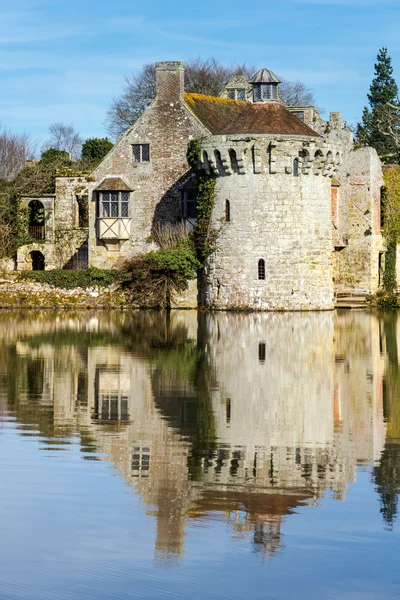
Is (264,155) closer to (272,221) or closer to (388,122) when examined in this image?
(272,221)

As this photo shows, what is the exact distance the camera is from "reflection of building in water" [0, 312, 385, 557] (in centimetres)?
1044

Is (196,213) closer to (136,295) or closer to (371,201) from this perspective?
(136,295)

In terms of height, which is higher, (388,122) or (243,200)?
(388,122)

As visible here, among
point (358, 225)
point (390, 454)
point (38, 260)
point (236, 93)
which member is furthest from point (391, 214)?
point (390, 454)

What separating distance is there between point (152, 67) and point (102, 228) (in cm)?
2724

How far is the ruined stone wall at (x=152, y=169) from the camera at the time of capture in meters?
45.4

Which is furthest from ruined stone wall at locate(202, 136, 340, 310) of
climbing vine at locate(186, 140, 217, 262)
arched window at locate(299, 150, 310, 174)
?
climbing vine at locate(186, 140, 217, 262)

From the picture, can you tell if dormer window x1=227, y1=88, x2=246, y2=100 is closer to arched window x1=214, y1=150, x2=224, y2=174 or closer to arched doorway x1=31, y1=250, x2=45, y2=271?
arched doorway x1=31, y1=250, x2=45, y2=271

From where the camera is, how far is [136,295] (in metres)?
44.5

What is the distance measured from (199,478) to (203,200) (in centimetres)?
3061

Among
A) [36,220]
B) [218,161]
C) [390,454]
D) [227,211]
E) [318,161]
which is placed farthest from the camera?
[36,220]

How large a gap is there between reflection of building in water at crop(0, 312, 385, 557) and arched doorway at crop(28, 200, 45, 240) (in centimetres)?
2117

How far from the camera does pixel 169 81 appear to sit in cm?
4544

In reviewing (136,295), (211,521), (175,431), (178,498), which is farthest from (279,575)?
(136,295)
